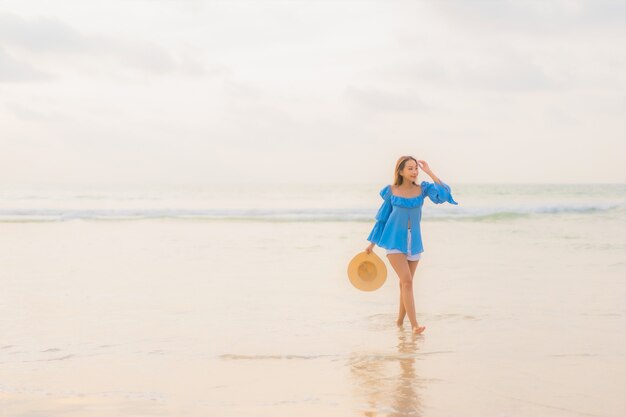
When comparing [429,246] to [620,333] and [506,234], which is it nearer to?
[506,234]

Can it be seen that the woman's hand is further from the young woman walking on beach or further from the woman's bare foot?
the woman's bare foot

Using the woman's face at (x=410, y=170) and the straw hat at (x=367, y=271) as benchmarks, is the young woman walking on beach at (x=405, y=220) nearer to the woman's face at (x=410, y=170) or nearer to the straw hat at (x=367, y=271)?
the woman's face at (x=410, y=170)

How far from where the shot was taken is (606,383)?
5137 millimetres

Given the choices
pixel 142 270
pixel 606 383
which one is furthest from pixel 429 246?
pixel 606 383

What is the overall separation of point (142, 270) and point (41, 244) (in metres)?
5.62

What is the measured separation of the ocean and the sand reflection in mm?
18

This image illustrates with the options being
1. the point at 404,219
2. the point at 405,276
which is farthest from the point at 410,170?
the point at 405,276

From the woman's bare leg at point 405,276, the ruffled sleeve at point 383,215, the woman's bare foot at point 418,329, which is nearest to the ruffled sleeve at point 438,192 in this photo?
the ruffled sleeve at point 383,215

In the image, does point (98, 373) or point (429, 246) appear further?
point (429, 246)

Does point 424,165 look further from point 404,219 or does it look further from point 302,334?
point 302,334

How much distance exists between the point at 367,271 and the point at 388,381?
96.1 inches

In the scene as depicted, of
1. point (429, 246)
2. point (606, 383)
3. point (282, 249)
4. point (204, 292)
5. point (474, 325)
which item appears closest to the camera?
point (606, 383)

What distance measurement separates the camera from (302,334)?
272 inches

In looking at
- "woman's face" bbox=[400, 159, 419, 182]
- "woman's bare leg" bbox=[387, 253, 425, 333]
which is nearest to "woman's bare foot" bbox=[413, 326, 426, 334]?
"woman's bare leg" bbox=[387, 253, 425, 333]
